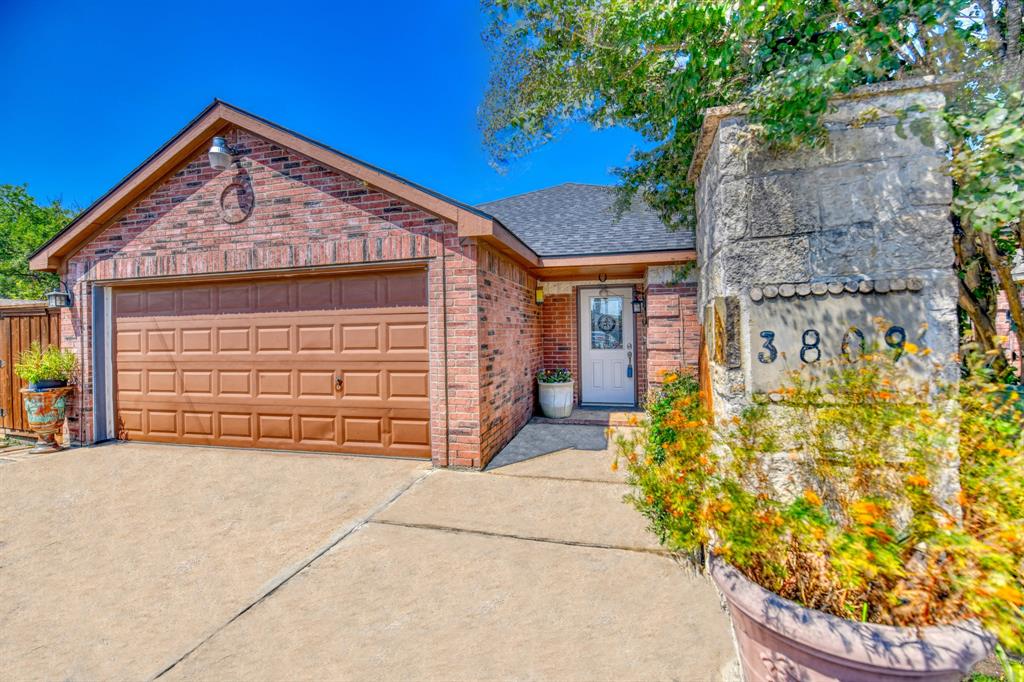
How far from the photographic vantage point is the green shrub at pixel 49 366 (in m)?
6.06

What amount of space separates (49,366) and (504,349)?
21.6ft

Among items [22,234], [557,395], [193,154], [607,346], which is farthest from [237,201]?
[22,234]

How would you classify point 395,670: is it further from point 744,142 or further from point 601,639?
point 744,142

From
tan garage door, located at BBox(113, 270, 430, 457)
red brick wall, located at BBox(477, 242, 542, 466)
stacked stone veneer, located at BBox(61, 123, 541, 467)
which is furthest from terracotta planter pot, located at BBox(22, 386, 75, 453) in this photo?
red brick wall, located at BBox(477, 242, 542, 466)

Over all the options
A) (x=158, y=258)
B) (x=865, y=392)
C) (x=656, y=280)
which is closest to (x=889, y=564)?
(x=865, y=392)

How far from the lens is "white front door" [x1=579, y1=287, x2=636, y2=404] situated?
848 centimetres

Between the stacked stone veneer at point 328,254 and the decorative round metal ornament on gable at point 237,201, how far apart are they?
8 centimetres

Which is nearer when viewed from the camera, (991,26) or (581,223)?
(991,26)

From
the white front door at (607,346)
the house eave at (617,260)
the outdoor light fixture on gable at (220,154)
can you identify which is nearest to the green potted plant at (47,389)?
Result: the outdoor light fixture on gable at (220,154)

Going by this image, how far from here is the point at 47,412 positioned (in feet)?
19.7

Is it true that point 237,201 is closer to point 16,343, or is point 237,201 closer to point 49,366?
point 49,366

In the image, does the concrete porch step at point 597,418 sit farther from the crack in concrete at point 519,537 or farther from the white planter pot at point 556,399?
the crack in concrete at point 519,537

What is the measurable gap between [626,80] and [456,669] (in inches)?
174

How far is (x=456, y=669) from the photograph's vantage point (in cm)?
208
